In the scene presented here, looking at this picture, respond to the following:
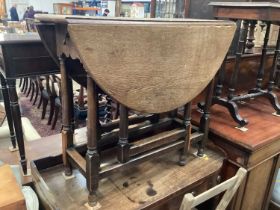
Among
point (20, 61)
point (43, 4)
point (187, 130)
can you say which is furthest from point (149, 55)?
point (43, 4)

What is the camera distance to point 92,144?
3.13ft

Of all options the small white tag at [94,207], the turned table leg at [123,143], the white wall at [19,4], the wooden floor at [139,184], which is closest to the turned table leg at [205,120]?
the wooden floor at [139,184]

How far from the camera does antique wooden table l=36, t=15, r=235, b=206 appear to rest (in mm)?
807

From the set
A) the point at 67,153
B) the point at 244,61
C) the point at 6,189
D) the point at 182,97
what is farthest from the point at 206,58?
the point at 244,61

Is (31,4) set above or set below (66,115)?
above

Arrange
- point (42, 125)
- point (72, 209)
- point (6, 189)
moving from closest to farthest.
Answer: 1. point (6, 189)
2. point (72, 209)
3. point (42, 125)

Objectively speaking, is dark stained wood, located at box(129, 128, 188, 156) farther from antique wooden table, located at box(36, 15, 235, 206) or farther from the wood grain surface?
the wood grain surface

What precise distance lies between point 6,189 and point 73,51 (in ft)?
1.63

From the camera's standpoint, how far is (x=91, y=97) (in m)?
0.90

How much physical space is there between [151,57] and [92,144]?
1.22 ft

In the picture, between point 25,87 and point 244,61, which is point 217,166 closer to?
point 244,61

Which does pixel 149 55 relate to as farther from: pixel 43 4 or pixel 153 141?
pixel 43 4

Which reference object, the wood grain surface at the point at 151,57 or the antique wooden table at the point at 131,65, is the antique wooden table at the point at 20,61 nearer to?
the antique wooden table at the point at 131,65

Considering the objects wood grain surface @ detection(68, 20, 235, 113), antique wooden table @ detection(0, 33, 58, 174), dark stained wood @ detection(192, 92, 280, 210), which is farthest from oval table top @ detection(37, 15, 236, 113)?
dark stained wood @ detection(192, 92, 280, 210)
